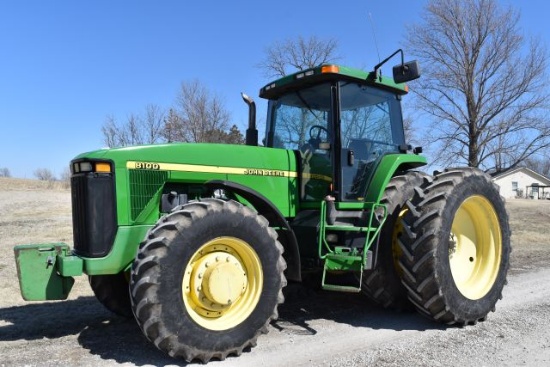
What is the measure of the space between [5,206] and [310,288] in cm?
1649

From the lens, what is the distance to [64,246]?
167 inches

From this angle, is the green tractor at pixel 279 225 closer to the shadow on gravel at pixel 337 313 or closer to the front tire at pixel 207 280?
the front tire at pixel 207 280

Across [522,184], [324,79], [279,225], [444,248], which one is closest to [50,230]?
[279,225]

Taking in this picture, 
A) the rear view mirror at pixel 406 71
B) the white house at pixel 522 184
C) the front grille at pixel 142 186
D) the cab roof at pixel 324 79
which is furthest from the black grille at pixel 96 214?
the white house at pixel 522 184

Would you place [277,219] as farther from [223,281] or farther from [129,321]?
[129,321]

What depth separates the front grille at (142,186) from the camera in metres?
4.31

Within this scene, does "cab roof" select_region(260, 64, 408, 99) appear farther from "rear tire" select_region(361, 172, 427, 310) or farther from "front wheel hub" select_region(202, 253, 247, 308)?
"front wheel hub" select_region(202, 253, 247, 308)

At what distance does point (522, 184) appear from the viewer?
54969 mm

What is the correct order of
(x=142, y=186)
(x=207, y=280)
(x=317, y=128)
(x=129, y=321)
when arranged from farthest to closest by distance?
(x=317, y=128), (x=129, y=321), (x=142, y=186), (x=207, y=280)

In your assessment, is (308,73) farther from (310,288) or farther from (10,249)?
(10,249)

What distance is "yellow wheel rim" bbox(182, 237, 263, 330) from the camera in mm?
3971

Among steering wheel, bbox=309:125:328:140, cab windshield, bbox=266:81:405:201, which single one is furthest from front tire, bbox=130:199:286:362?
steering wheel, bbox=309:125:328:140

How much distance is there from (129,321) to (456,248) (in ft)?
11.7

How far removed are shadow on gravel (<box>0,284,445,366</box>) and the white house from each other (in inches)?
2013
